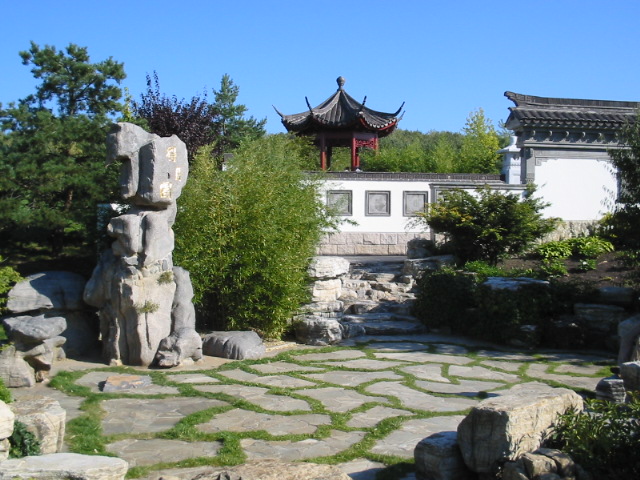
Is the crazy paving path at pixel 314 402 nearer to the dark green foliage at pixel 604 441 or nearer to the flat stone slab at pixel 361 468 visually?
the flat stone slab at pixel 361 468

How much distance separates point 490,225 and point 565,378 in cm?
538

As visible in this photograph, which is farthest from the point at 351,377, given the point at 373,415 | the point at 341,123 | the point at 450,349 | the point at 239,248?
the point at 341,123

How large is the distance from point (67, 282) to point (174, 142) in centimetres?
215

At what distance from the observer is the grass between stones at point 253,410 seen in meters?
4.48

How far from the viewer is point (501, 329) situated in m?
8.99

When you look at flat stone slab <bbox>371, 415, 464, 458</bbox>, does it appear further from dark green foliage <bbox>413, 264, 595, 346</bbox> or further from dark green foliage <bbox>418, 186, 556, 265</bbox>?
dark green foliage <bbox>418, 186, 556, 265</bbox>

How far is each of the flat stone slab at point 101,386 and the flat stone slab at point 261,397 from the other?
291 mm

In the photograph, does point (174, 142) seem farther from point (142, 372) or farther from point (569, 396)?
point (569, 396)

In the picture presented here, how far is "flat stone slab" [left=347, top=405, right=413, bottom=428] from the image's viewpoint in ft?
17.3

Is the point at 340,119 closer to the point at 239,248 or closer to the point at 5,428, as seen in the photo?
the point at 239,248

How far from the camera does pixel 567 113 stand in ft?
57.4

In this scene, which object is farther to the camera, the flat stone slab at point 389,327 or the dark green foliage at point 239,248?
the flat stone slab at point 389,327

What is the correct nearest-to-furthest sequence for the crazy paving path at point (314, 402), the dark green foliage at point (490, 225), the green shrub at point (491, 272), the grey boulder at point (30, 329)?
the crazy paving path at point (314, 402) → the grey boulder at point (30, 329) → the green shrub at point (491, 272) → the dark green foliage at point (490, 225)

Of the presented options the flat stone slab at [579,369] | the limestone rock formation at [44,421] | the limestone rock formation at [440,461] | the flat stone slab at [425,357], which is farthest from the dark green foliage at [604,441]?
the flat stone slab at [425,357]
